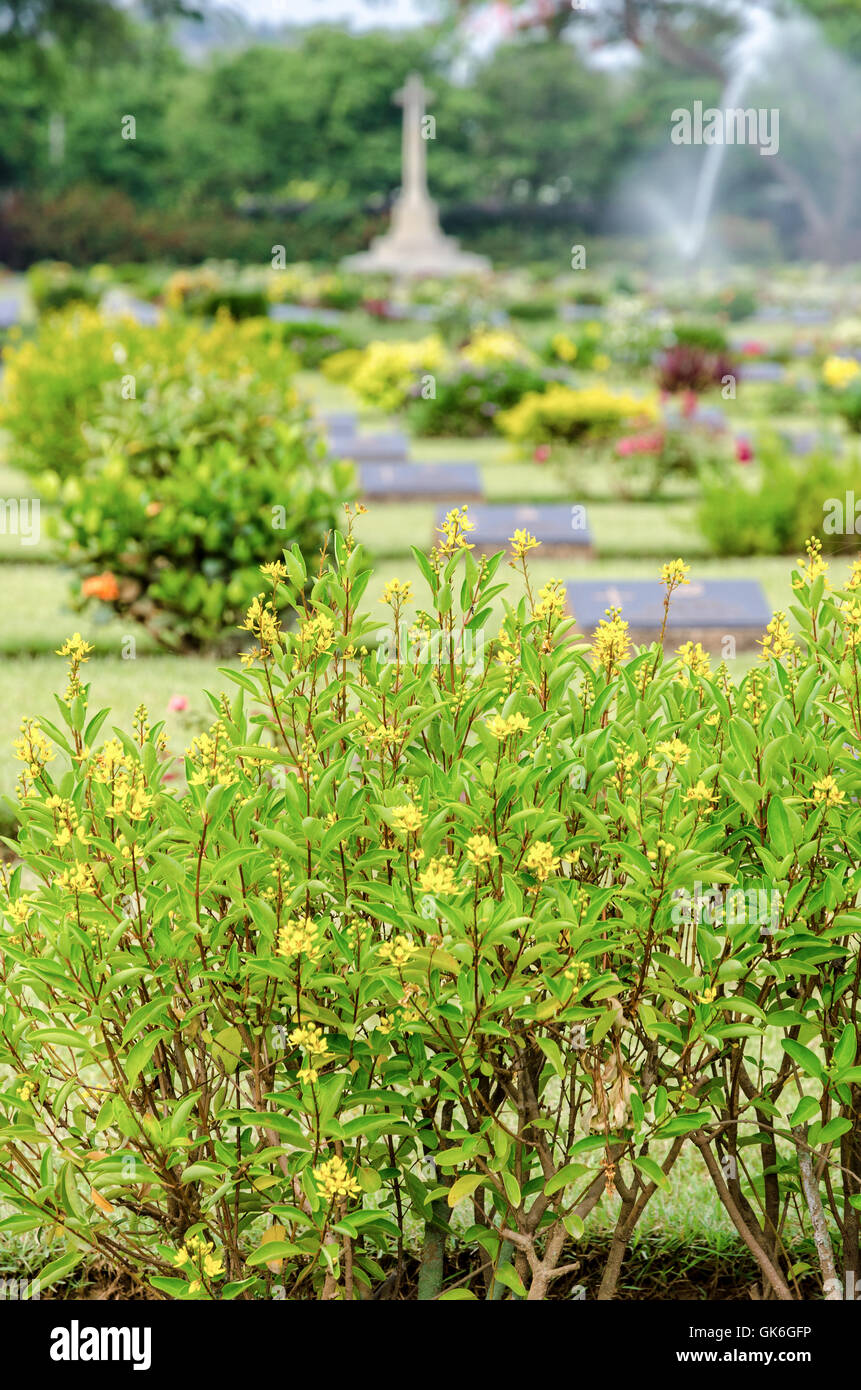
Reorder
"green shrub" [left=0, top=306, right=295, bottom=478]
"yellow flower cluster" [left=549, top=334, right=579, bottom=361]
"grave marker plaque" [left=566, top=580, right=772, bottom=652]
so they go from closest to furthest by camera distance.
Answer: "grave marker plaque" [left=566, top=580, right=772, bottom=652], "green shrub" [left=0, top=306, right=295, bottom=478], "yellow flower cluster" [left=549, top=334, right=579, bottom=361]

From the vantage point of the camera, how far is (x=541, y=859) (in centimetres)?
174

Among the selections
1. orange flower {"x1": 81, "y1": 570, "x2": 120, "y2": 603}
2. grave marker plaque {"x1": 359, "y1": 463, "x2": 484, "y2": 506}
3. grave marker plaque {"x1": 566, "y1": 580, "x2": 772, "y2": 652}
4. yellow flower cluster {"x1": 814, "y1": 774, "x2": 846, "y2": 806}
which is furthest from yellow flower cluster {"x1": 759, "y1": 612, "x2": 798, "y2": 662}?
grave marker plaque {"x1": 359, "y1": 463, "x2": 484, "y2": 506}

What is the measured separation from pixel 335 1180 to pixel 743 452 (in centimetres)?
949

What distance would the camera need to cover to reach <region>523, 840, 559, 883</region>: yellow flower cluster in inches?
68.2

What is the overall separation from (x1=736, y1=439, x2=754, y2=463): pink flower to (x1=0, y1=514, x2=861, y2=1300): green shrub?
8783mm

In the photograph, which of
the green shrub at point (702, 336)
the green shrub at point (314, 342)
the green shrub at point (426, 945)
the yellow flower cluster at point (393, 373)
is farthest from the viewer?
the green shrub at point (702, 336)

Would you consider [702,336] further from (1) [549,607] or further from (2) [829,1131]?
(2) [829,1131]

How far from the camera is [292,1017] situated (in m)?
1.86

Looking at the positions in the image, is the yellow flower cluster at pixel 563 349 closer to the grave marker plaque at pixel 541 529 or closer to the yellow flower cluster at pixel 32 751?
the grave marker plaque at pixel 541 529

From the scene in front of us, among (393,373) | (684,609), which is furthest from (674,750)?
(393,373)

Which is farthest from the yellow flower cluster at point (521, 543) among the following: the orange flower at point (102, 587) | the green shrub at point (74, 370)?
the green shrub at point (74, 370)

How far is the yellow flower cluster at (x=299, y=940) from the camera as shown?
1.67 metres

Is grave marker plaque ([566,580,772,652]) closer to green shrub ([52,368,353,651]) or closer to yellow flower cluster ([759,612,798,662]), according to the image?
green shrub ([52,368,353,651])
